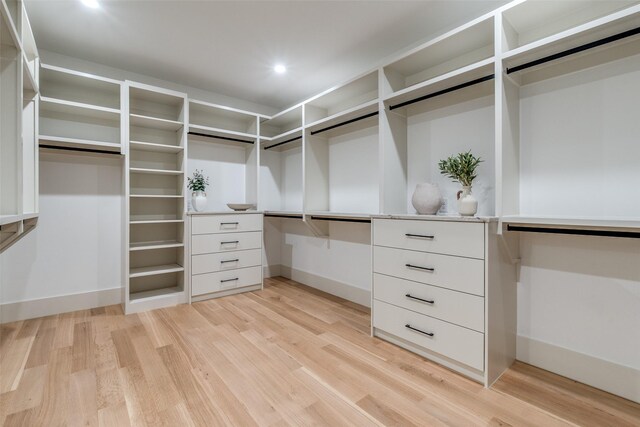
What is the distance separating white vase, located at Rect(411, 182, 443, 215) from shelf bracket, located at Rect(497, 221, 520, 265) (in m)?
0.48

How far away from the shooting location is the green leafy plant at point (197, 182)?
325 centimetres

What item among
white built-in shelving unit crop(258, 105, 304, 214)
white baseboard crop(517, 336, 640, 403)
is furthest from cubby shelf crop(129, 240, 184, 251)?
white baseboard crop(517, 336, 640, 403)

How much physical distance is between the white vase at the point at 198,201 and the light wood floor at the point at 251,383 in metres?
1.21

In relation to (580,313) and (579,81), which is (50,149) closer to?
(579,81)

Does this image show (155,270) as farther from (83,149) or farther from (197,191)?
(83,149)

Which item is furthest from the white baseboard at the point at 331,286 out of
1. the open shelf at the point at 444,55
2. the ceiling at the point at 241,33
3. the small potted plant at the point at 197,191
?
the ceiling at the point at 241,33

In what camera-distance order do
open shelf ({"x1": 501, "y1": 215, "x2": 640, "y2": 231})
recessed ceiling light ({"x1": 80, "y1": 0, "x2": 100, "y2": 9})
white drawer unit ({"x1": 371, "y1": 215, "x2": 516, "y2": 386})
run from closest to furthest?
open shelf ({"x1": 501, "y1": 215, "x2": 640, "y2": 231}) → white drawer unit ({"x1": 371, "y1": 215, "x2": 516, "y2": 386}) → recessed ceiling light ({"x1": 80, "y1": 0, "x2": 100, "y2": 9})

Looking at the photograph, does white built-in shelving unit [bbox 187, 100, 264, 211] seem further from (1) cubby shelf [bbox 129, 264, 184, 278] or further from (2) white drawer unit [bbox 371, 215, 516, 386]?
(2) white drawer unit [bbox 371, 215, 516, 386]

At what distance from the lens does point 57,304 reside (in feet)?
8.95

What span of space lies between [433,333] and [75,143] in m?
3.17

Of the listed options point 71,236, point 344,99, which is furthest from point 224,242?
point 344,99

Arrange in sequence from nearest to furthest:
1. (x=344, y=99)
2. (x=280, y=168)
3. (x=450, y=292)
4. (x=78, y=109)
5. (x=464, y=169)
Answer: (x=450, y=292) → (x=464, y=169) → (x=78, y=109) → (x=344, y=99) → (x=280, y=168)

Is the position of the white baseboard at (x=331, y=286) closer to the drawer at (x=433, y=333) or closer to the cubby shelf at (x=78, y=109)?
the drawer at (x=433, y=333)

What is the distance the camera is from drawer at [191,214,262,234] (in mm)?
3039
